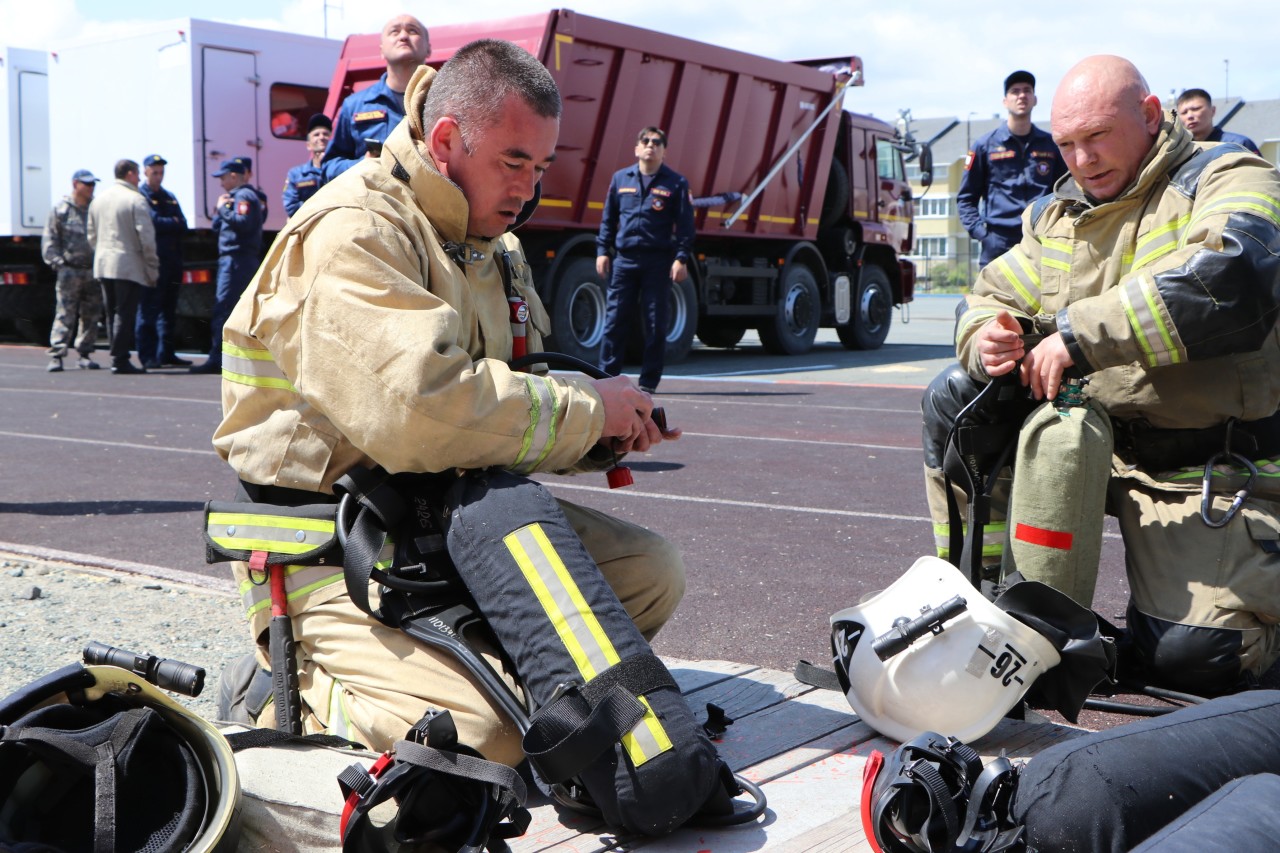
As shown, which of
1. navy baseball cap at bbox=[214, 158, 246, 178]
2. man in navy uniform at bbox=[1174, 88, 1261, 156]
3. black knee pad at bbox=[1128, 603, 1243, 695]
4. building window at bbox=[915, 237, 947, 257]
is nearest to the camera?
black knee pad at bbox=[1128, 603, 1243, 695]

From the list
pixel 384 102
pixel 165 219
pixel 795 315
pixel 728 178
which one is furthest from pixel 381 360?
pixel 795 315

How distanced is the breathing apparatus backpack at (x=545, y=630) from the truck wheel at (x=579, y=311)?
10.1 m

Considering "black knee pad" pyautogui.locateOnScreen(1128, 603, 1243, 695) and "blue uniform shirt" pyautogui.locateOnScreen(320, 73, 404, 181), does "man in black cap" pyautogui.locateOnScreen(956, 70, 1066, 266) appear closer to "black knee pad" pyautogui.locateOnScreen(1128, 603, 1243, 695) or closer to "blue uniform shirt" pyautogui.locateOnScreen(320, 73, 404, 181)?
"blue uniform shirt" pyautogui.locateOnScreen(320, 73, 404, 181)

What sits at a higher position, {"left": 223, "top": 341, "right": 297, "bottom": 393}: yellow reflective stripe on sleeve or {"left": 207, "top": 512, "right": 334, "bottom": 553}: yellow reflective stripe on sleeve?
{"left": 223, "top": 341, "right": 297, "bottom": 393}: yellow reflective stripe on sleeve

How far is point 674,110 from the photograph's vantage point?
14.0 m

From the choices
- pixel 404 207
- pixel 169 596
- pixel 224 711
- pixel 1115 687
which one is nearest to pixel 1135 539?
pixel 1115 687

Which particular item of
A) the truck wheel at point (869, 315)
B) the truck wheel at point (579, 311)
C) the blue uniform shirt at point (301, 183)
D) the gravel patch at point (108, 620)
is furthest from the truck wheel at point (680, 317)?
the gravel patch at point (108, 620)

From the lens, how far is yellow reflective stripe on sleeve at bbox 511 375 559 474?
2.63 meters

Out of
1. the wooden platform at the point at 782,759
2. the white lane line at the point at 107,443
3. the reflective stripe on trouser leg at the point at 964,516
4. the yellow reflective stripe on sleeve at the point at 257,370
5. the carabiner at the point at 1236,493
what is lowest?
the white lane line at the point at 107,443

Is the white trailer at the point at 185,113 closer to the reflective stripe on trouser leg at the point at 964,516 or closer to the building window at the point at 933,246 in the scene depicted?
the reflective stripe on trouser leg at the point at 964,516

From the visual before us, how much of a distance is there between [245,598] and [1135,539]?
219 centimetres

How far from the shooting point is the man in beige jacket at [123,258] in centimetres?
1307

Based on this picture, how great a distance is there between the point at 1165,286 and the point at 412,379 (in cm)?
177

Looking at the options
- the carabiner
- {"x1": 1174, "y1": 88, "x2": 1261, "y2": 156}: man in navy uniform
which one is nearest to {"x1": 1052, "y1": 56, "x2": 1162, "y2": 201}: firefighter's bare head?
the carabiner
